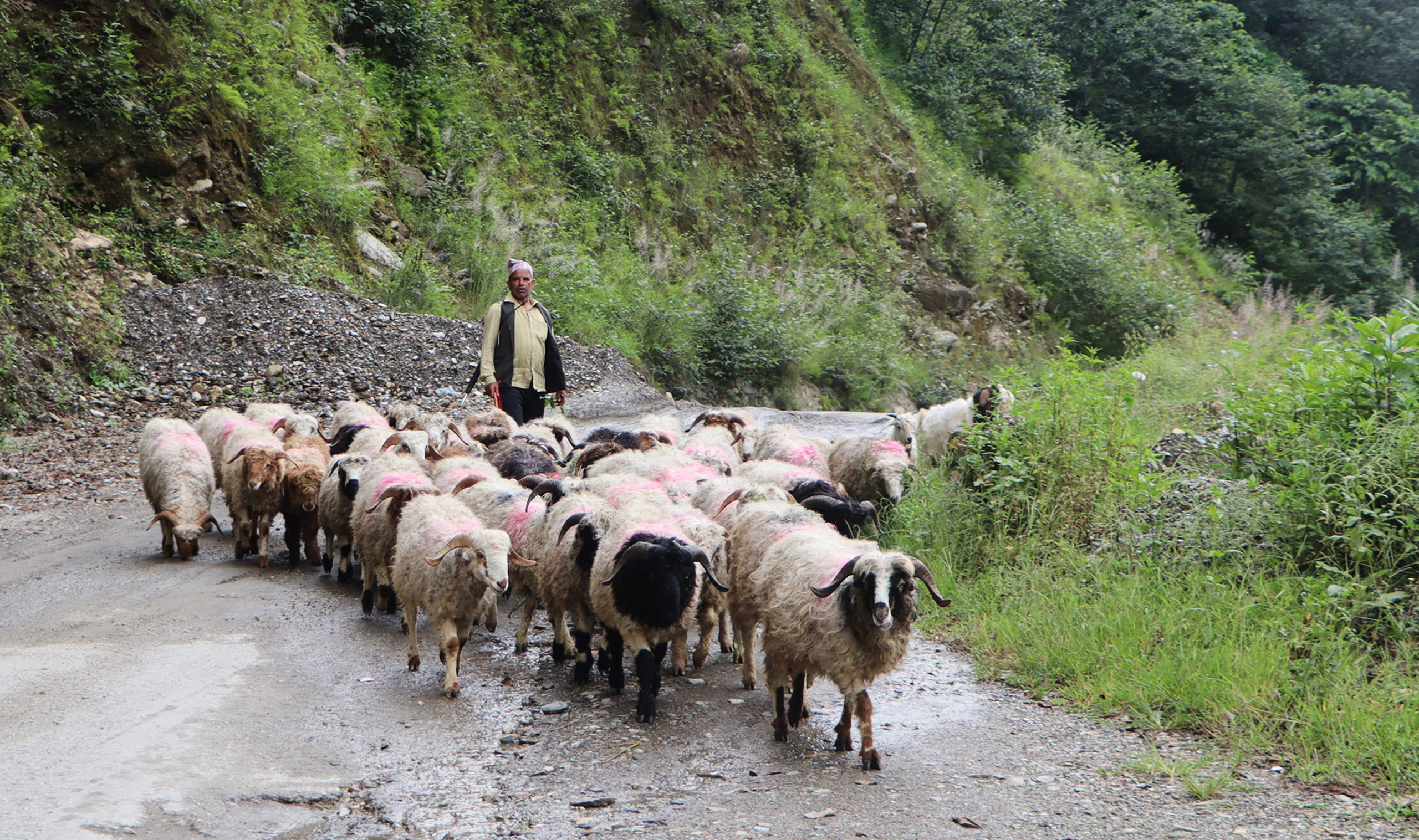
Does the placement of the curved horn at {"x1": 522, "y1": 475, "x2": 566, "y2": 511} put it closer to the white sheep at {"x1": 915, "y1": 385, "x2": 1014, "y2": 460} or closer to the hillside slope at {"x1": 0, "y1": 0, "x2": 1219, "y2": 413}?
the white sheep at {"x1": 915, "y1": 385, "x2": 1014, "y2": 460}

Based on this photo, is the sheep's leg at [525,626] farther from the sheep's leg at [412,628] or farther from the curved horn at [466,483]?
the curved horn at [466,483]

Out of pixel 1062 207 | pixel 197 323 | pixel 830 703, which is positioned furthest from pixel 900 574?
pixel 1062 207

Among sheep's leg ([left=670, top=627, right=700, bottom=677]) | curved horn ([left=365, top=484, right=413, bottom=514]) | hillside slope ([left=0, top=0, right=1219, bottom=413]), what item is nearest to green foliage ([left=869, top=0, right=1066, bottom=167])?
hillside slope ([left=0, top=0, right=1219, bottom=413])

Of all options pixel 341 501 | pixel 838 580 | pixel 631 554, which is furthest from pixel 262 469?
pixel 838 580

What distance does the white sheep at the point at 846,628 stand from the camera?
4.95 meters

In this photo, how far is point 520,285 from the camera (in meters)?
9.77

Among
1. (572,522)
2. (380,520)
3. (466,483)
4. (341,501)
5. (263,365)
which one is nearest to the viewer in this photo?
(572,522)

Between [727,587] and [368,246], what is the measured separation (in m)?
12.9

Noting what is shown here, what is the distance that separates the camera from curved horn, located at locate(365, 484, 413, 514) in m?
7.03

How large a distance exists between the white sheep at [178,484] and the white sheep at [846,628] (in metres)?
5.39

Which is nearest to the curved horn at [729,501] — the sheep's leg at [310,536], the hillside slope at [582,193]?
the sheep's leg at [310,536]

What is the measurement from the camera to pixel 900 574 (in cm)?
500

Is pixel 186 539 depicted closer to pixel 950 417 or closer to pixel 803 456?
pixel 803 456

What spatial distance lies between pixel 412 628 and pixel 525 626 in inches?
30.6
